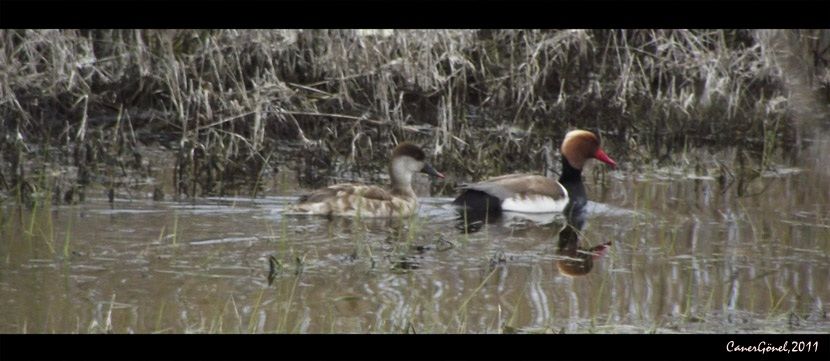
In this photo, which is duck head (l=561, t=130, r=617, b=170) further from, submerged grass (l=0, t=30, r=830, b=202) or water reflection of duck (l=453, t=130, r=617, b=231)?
submerged grass (l=0, t=30, r=830, b=202)

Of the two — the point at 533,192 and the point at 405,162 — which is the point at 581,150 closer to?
the point at 533,192

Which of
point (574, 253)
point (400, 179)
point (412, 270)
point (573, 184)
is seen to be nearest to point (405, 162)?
point (400, 179)

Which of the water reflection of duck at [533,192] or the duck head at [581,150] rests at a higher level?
the duck head at [581,150]

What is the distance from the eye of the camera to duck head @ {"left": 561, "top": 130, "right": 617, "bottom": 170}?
911 centimetres

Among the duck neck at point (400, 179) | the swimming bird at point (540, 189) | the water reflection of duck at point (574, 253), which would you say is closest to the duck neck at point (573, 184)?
the swimming bird at point (540, 189)

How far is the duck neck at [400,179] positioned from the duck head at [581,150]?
1.24m

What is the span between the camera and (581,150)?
916 centimetres

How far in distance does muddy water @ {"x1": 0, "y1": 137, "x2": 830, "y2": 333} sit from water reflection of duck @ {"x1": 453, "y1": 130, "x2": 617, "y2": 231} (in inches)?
6.5

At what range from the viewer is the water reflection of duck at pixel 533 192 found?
8227mm

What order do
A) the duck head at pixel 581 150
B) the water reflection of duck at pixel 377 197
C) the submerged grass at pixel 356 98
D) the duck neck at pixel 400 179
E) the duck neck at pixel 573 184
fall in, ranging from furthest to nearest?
the submerged grass at pixel 356 98
the duck head at pixel 581 150
the duck neck at pixel 573 184
the duck neck at pixel 400 179
the water reflection of duck at pixel 377 197

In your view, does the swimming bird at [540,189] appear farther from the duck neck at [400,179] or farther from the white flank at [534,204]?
the duck neck at [400,179]

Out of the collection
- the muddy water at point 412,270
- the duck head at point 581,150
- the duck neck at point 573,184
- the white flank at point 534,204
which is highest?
the duck head at point 581,150
